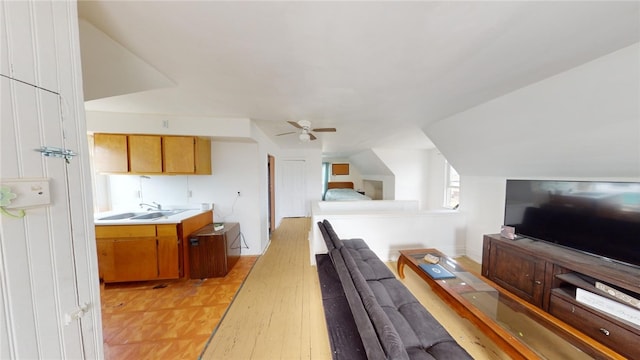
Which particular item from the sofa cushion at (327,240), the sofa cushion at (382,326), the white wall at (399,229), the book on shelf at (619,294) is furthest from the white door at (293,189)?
the book on shelf at (619,294)

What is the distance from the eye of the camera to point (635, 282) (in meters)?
1.43

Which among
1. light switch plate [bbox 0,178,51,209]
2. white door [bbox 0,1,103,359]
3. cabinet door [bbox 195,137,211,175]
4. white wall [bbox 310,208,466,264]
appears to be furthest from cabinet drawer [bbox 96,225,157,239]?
white wall [bbox 310,208,466,264]

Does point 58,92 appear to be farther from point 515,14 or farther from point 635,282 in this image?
point 635,282

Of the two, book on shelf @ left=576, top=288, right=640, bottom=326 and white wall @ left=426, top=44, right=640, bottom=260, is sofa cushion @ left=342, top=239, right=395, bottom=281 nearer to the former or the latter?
book on shelf @ left=576, top=288, right=640, bottom=326

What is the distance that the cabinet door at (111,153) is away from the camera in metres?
2.47

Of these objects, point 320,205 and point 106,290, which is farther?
point 320,205

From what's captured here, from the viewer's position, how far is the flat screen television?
5.38ft

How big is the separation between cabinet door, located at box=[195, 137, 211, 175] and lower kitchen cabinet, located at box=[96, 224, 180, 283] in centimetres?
83

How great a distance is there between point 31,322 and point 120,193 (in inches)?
117

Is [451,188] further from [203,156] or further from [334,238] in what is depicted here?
[203,156]

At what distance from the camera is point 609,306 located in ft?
4.79

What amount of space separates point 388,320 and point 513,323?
1.40m

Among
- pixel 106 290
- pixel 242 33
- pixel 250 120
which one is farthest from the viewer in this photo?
pixel 250 120

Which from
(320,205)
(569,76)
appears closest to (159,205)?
(320,205)
